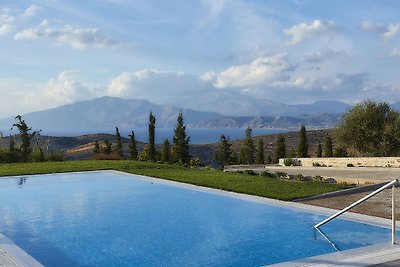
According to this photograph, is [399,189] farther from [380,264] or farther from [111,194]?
[111,194]

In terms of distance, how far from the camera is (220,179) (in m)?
19.7

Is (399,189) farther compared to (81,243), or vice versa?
(399,189)

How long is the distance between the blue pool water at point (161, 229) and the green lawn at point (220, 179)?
4.17 feet

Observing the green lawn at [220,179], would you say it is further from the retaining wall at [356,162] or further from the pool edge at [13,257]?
the pool edge at [13,257]

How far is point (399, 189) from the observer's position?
50.7ft

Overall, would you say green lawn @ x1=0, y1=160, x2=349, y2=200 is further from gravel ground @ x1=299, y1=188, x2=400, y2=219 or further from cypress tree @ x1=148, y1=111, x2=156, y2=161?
cypress tree @ x1=148, y1=111, x2=156, y2=161

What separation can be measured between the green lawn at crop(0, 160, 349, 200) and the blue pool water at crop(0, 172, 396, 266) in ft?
4.17

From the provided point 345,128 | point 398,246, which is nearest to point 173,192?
point 398,246

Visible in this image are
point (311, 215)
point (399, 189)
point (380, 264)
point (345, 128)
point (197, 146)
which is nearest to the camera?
point (380, 264)

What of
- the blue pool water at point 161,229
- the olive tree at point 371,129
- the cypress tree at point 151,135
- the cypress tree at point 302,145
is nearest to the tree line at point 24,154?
the cypress tree at point 151,135

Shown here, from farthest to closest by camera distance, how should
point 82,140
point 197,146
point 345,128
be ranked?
point 82,140 → point 197,146 → point 345,128

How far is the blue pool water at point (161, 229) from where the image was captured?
30.0 ft

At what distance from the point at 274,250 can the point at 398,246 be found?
245 centimetres

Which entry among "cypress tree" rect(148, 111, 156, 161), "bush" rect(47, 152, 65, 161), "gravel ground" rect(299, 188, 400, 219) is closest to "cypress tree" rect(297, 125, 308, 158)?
"cypress tree" rect(148, 111, 156, 161)
